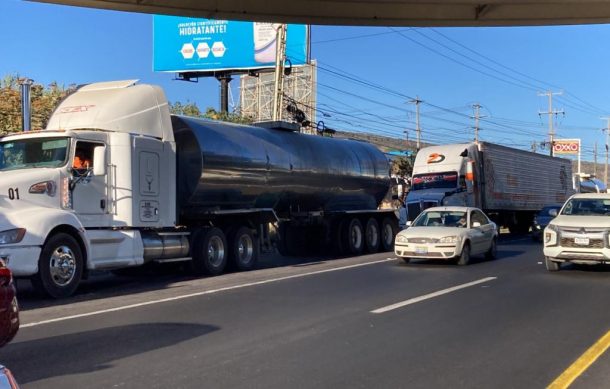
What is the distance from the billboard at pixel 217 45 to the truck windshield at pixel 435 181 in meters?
11.5

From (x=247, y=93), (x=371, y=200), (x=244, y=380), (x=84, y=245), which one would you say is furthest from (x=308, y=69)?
(x=244, y=380)

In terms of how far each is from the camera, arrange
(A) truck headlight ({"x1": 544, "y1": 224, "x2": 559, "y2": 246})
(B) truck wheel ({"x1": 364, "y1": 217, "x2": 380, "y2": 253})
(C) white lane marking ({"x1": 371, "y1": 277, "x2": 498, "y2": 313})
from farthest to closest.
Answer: (B) truck wheel ({"x1": 364, "y1": 217, "x2": 380, "y2": 253}) → (A) truck headlight ({"x1": 544, "y1": 224, "x2": 559, "y2": 246}) → (C) white lane marking ({"x1": 371, "y1": 277, "x2": 498, "y2": 313})

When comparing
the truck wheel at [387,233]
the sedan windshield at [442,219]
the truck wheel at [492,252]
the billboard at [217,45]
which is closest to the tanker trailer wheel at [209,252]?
the sedan windshield at [442,219]

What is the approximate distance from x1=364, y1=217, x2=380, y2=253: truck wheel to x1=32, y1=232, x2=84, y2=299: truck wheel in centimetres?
1149

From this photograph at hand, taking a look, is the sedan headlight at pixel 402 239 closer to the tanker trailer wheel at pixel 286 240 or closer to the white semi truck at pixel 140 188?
the white semi truck at pixel 140 188

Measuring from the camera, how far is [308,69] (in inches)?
1762

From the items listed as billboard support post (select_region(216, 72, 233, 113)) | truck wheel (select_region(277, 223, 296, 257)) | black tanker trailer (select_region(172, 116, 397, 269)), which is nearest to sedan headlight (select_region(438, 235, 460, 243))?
black tanker trailer (select_region(172, 116, 397, 269))

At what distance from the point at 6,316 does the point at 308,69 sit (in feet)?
137

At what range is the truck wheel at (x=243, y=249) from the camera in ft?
51.3

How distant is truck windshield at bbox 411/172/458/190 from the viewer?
2568cm

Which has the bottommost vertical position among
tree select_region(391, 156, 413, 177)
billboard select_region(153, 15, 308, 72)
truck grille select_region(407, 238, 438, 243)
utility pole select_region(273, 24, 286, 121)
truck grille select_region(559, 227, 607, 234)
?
truck grille select_region(407, 238, 438, 243)

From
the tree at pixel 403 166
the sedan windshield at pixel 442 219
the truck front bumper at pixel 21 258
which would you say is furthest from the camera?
the tree at pixel 403 166

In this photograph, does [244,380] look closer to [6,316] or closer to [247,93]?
[6,316]

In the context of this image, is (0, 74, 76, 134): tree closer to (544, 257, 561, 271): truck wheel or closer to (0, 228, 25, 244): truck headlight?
(0, 228, 25, 244): truck headlight
